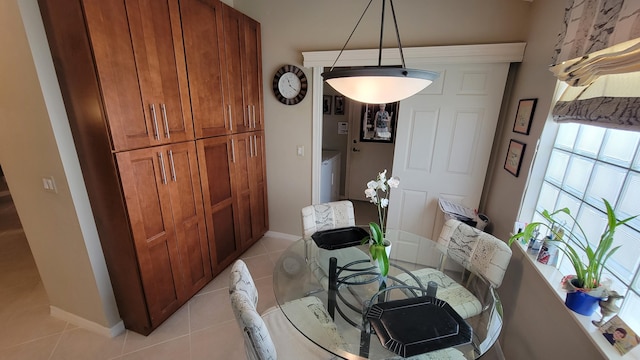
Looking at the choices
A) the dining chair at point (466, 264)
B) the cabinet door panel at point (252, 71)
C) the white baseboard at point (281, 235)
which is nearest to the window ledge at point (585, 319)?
the dining chair at point (466, 264)

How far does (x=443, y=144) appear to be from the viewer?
2.37m

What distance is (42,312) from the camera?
2008 millimetres

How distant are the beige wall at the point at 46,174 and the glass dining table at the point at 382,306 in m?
1.25

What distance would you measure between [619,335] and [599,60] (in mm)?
1037

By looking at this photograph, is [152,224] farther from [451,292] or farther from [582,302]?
[582,302]

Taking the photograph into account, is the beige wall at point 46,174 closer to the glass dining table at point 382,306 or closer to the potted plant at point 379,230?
the glass dining table at point 382,306

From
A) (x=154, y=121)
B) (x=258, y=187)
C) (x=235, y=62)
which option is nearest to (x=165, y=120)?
(x=154, y=121)

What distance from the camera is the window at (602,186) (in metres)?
1.01

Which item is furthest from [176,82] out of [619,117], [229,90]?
[619,117]

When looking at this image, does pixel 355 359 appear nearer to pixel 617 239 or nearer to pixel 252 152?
pixel 617 239

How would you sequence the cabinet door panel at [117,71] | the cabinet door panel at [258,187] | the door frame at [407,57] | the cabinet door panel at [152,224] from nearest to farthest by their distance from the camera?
1. the cabinet door panel at [117,71]
2. the cabinet door panel at [152,224]
3. the door frame at [407,57]
4. the cabinet door panel at [258,187]

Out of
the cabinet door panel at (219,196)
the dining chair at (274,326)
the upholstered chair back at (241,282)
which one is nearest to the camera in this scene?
the dining chair at (274,326)

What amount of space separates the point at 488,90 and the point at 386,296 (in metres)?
1.90

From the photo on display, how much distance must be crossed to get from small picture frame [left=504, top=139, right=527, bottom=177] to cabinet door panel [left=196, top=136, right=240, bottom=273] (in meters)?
2.31
